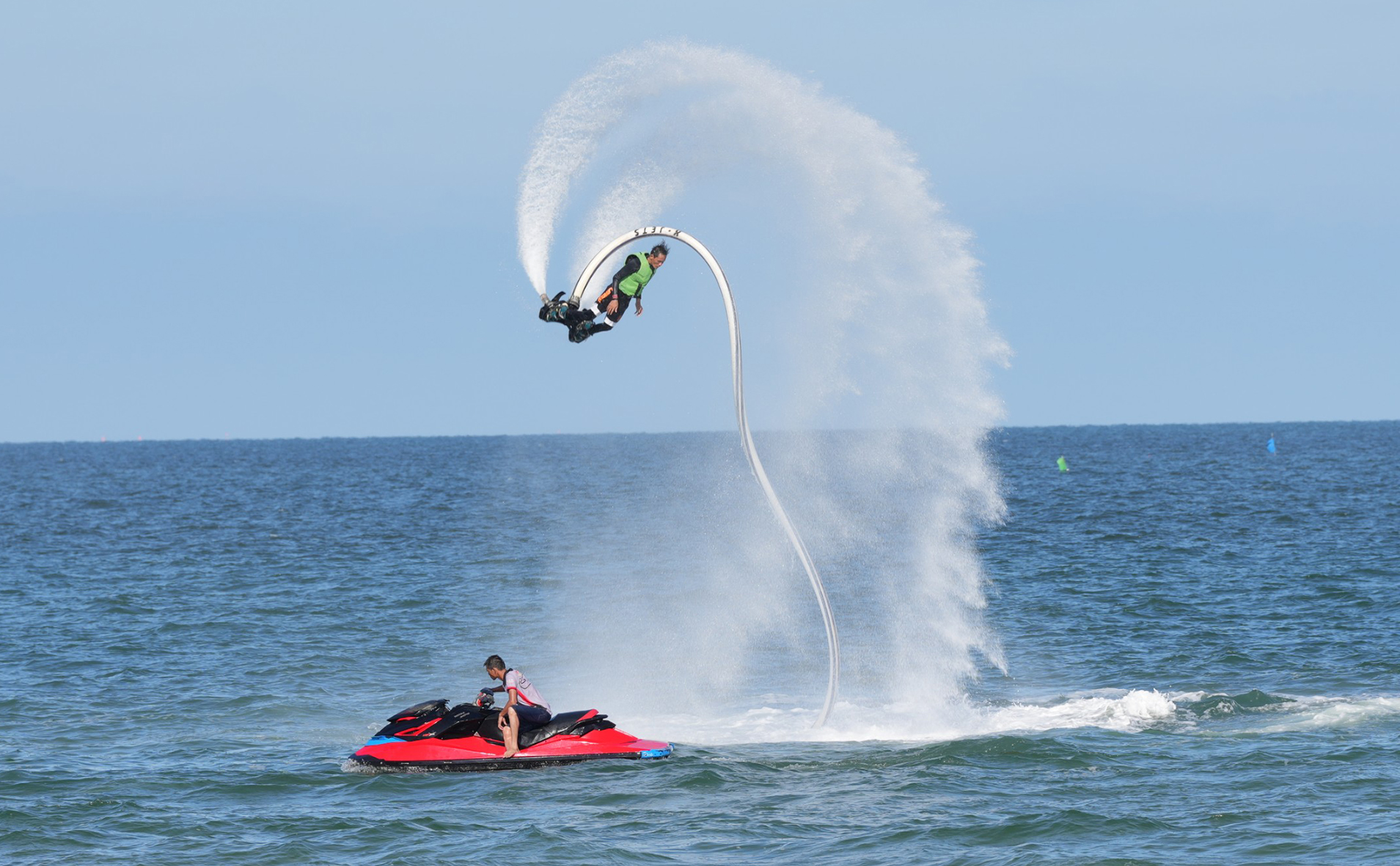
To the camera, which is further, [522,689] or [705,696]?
[705,696]

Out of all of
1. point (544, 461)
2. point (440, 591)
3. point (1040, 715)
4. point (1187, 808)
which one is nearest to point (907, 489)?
point (440, 591)

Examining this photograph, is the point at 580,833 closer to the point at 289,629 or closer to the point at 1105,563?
the point at 289,629

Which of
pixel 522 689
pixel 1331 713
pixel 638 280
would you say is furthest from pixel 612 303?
pixel 1331 713

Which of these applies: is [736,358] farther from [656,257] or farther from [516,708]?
[516,708]

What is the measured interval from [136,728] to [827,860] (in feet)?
52.4

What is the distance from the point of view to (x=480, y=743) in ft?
82.6

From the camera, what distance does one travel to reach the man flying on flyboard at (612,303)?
800 inches

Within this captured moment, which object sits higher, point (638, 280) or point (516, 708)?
point (638, 280)

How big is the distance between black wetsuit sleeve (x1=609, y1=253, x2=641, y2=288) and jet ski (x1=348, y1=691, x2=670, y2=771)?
341 inches

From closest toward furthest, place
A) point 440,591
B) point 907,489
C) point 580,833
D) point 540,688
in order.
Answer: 1. point 580,833
2. point 540,688
3. point 440,591
4. point 907,489

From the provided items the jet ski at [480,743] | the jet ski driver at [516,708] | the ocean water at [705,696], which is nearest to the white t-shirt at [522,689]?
the jet ski driver at [516,708]

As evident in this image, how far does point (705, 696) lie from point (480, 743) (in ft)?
25.9

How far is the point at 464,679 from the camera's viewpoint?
3462cm

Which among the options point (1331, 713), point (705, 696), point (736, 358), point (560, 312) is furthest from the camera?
point (705, 696)
